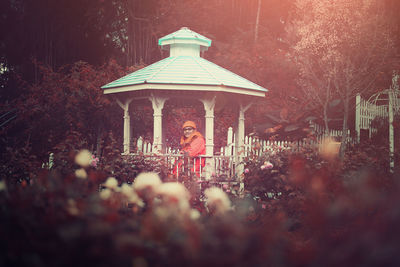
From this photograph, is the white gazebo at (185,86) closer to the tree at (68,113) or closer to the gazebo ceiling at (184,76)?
the gazebo ceiling at (184,76)

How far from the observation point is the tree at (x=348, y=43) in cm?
1375

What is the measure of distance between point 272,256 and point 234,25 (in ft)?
72.2

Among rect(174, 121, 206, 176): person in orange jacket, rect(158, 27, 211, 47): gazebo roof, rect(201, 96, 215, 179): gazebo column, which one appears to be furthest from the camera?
rect(158, 27, 211, 47): gazebo roof

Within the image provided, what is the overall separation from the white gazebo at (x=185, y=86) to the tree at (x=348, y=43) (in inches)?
231

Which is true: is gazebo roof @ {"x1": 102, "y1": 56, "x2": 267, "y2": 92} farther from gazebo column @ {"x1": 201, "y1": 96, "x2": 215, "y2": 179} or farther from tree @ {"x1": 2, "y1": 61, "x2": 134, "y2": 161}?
tree @ {"x1": 2, "y1": 61, "x2": 134, "y2": 161}

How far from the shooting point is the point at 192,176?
7.45 metres

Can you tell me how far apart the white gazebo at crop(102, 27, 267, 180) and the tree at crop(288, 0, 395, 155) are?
19.2ft

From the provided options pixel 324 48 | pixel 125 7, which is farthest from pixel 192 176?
pixel 125 7

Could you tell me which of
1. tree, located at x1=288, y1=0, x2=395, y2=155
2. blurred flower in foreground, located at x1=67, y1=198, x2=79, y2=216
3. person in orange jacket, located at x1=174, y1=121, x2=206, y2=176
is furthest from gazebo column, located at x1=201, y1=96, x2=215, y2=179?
tree, located at x1=288, y1=0, x2=395, y2=155

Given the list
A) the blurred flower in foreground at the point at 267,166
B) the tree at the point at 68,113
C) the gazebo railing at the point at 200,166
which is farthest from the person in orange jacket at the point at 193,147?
the tree at the point at 68,113

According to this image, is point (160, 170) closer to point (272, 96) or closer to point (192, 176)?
point (192, 176)

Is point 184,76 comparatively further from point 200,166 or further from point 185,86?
point 200,166

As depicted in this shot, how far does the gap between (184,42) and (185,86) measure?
1.87m

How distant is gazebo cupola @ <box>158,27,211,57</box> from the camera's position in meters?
9.57
